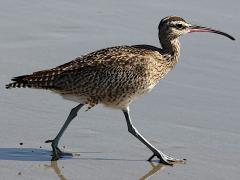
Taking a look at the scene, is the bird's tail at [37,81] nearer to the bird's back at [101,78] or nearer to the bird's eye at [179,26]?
the bird's back at [101,78]

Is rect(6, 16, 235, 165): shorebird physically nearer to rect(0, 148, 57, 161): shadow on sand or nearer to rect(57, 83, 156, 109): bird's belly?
rect(57, 83, 156, 109): bird's belly

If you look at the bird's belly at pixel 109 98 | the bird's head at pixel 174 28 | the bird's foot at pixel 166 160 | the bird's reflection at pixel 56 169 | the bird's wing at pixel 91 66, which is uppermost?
the bird's head at pixel 174 28

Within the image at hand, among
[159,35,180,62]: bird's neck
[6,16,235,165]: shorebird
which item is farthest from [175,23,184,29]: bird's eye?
[6,16,235,165]: shorebird

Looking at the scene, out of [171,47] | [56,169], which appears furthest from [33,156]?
[171,47]

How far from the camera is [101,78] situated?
871 centimetres

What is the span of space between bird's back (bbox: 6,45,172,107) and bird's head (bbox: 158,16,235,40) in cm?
64

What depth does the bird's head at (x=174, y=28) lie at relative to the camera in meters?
9.43

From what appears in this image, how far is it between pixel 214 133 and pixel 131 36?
3372mm

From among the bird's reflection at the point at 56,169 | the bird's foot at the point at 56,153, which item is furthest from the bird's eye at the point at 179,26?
the bird's reflection at the point at 56,169

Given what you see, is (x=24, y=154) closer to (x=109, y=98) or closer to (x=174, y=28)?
(x=109, y=98)

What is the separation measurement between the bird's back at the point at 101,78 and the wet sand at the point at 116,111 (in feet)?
1.53

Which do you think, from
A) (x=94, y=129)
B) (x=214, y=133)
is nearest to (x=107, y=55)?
(x=94, y=129)

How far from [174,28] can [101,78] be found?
1.23m

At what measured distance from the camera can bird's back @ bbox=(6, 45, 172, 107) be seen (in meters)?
8.66
